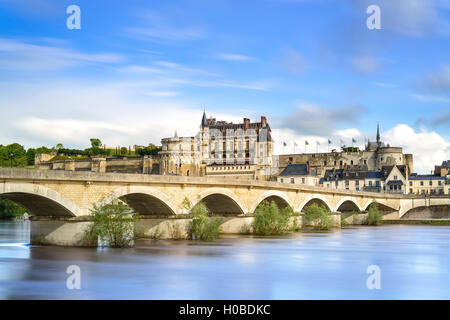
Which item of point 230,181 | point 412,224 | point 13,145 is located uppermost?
point 13,145

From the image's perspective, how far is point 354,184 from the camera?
10481 centimetres

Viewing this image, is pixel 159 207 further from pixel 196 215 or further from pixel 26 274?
pixel 26 274

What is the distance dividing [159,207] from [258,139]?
11163 cm

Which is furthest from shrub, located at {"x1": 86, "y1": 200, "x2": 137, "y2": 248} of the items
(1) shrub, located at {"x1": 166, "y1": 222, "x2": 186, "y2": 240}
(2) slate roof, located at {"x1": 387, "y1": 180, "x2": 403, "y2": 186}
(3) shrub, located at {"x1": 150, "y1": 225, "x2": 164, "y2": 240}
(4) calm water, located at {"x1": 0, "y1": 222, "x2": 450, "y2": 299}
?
(2) slate roof, located at {"x1": 387, "y1": 180, "x2": 403, "y2": 186}

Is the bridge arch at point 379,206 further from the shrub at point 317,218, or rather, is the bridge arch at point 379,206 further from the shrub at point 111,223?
the shrub at point 111,223

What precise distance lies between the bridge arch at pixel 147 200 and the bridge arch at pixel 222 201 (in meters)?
4.34

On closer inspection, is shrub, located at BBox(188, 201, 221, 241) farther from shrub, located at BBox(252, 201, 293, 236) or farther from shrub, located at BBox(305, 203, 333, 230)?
shrub, located at BBox(305, 203, 333, 230)

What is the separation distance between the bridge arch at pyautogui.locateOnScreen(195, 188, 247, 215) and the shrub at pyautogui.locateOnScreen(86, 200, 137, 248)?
10727 millimetres

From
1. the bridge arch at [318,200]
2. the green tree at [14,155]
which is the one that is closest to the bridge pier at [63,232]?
the bridge arch at [318,200]

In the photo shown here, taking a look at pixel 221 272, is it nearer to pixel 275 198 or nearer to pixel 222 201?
pixel 222 201

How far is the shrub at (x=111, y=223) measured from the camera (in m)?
33.6

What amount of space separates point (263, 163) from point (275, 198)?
93356 millimetres

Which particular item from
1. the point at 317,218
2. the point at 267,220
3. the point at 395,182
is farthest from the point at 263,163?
the point at 267,220

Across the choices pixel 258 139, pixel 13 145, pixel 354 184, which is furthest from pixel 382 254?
pixel 13 145
